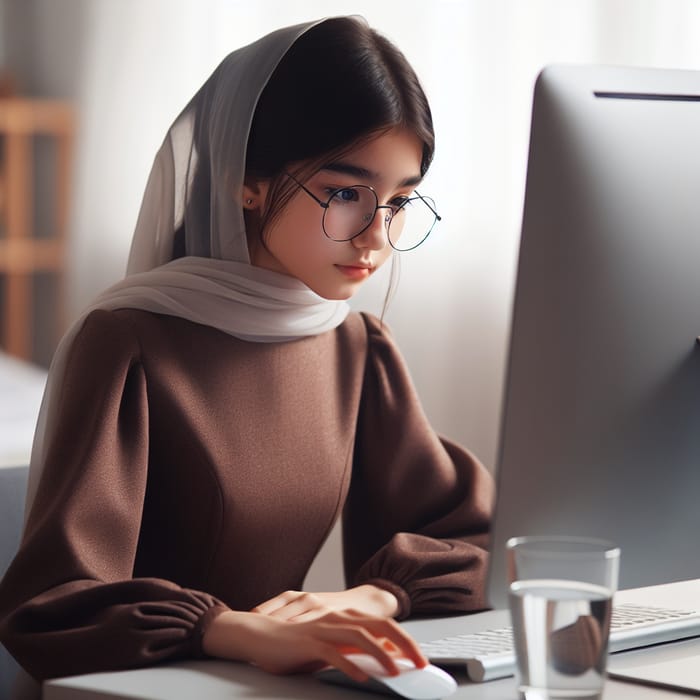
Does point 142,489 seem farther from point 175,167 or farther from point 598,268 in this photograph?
point 598,268

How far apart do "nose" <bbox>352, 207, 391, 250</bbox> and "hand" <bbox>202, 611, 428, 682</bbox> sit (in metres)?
0.38

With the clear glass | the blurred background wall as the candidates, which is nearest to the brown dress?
the clear glass

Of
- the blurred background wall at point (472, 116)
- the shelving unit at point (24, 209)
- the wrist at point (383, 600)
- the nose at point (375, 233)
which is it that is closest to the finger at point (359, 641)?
the wrist at point (383, 600)

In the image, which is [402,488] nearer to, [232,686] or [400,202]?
[400,202]

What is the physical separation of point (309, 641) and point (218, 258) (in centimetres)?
48

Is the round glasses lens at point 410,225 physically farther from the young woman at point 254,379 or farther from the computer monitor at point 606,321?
the computer monitor at point 606,321

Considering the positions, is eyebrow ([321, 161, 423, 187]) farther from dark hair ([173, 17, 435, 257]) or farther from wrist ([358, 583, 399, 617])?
wrist ([358, 583, 399, 617])

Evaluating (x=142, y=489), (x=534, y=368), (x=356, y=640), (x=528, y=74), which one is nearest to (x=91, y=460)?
(x=142, y=489)

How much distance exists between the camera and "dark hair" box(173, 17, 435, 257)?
115cm

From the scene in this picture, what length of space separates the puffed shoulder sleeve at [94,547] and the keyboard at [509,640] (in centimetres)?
19

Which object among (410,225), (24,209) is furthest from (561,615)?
(24,209)

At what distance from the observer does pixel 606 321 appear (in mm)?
830

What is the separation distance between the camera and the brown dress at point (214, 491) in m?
0.98

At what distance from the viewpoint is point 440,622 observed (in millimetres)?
1105
